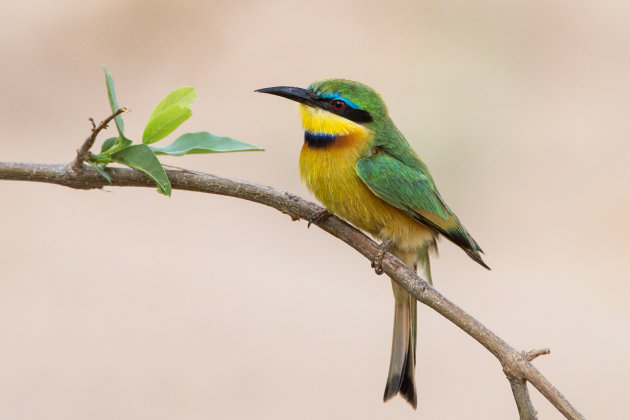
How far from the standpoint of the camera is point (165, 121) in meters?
1.15

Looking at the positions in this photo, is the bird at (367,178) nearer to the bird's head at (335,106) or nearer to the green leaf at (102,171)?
the bird's head at (335,106)

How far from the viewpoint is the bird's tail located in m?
1.64

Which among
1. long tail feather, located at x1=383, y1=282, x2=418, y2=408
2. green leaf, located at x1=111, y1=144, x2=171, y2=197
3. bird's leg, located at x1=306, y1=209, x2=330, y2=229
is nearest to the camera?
green leaf, located at x1=111, y1=144, x2=171, y2=197

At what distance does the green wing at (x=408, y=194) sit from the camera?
1.66 m

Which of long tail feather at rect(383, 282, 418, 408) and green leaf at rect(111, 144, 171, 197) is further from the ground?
long tail feather at rect(383, 282, 418, 408)

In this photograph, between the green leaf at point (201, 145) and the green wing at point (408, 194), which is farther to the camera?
the green wing at point (408, 194)

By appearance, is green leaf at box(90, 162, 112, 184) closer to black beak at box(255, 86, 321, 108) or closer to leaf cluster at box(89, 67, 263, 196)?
leaf cluster at box(89, 67, 263, 196)

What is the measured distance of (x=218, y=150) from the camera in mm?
1128

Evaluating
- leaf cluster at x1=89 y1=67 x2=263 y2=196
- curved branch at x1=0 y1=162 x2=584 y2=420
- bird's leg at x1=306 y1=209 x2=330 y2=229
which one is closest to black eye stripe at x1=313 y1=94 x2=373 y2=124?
bird's leg at x1=306 y1=209 x2=330 y2=229

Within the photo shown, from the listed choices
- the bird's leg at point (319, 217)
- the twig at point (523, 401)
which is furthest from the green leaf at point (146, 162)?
the twig at point (523, 401)

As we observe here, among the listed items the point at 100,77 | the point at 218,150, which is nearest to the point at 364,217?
the point at 218,150

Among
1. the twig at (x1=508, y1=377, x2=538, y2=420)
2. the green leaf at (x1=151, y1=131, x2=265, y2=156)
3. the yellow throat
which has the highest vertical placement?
the yellow throat

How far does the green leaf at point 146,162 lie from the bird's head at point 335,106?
581 millimetres

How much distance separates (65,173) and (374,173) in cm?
69
